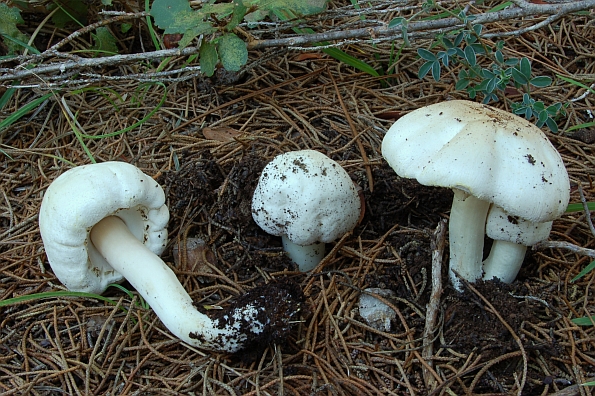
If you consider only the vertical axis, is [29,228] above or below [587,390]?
above

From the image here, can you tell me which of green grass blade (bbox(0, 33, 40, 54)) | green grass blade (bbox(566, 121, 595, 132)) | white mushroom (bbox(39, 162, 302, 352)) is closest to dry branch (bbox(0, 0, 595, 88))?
green grass blade (bbox(0, 33, 40, 54))

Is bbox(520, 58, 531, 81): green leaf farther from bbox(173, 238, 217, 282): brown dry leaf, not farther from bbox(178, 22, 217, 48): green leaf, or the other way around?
bbox(173, 238, 217, 282): brown dry leaf

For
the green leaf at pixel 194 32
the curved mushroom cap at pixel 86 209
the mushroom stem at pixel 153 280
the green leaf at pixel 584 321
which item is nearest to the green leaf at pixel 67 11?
the green leaf at pixel 194 32

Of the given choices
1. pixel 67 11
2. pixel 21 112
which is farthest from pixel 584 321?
pixel 67 11

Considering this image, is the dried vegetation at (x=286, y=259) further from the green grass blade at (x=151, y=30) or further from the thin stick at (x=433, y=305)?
the green grass blade at (x=151, y=30)

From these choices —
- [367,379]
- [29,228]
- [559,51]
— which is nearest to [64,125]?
[29,228]

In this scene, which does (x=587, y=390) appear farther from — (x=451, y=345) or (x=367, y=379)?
(x=367, y=379)

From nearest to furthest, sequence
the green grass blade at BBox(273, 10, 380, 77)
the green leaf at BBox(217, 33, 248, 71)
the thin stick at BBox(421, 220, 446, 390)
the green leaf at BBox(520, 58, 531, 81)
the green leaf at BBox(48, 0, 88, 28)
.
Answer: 1. the thin stick at BBox(421, 220, 446, 390)
2. the green leaf at BBox(520, 58, 531, 81)
3. the green leaf at BBox(217, 33, 248, 71)
4. the green grass blade at BBox(273, 10, 380, 77)
5. the green leaf at BBox(48, 0, 88, 28)

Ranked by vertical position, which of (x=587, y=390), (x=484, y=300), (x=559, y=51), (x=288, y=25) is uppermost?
(x=288, y=25)
